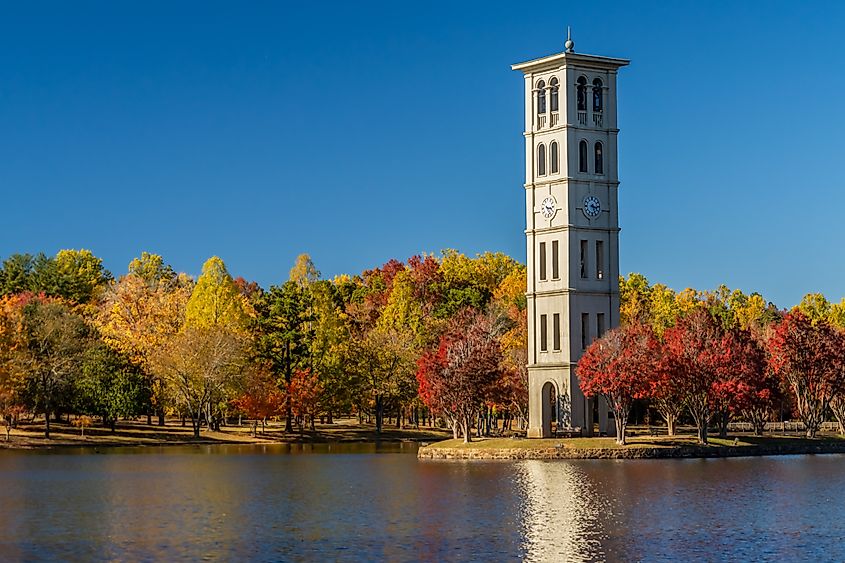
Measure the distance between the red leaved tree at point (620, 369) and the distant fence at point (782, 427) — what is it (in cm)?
3378

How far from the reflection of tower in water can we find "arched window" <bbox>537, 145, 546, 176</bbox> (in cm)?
2999

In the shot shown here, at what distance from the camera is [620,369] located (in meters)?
83.4

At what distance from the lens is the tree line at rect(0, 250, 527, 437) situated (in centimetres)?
→ 10312

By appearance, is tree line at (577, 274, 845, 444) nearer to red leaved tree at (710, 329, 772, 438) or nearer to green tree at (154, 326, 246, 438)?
red leaved tree at (710, 329, 772, 438)

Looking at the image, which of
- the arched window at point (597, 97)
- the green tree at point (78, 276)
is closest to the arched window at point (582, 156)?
the arched window at point (597, 97)

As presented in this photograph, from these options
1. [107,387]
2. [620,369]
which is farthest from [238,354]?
[620,369]

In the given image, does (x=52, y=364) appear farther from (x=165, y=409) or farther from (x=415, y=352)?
(x=415, y=352)

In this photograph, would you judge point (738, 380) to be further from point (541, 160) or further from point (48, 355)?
point (48, 355)

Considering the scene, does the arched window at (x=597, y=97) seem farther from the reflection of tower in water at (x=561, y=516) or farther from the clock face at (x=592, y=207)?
the reflection of tower in water at (x=561, y=516)

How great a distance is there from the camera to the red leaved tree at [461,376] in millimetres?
88312

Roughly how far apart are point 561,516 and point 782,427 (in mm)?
75026

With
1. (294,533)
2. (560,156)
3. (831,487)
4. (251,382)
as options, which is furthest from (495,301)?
(294,533)

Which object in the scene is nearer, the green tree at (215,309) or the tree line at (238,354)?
the tree line at (238,354)

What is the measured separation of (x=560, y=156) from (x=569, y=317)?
10.9 m
